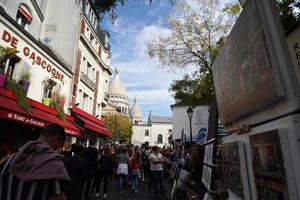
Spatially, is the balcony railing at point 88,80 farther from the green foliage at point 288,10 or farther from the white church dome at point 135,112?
the white church dome at point 135,112

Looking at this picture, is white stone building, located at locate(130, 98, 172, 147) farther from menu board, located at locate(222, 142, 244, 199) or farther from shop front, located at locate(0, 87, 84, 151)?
menu board, located at locate(222, 142, 244, 199)

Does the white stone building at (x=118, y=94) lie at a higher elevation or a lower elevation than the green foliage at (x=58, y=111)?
higher

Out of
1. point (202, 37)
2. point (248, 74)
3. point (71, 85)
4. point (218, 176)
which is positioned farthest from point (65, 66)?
point (248, 74)

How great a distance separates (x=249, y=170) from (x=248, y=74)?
83 cm

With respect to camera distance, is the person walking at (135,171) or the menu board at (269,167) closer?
the menu board at (269,167)

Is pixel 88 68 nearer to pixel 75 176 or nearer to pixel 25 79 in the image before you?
pixel 25 79

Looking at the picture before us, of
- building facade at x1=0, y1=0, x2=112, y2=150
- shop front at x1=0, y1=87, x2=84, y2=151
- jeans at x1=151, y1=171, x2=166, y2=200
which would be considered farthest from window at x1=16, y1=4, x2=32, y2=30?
jeans at x1=151, y1=171, x2=166, y2=200

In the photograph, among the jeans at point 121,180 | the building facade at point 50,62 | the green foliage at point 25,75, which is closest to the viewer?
the building facade at point 50,62

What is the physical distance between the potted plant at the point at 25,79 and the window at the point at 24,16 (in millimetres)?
2637

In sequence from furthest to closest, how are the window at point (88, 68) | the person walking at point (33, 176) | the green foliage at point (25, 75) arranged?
the window at point (88, 68)
the green foliage at point (25, 75)
the person walking at point (33, 176)

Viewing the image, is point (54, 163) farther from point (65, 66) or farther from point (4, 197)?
point (65, 66)

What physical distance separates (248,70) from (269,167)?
86 cm

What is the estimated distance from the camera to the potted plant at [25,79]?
11445mm

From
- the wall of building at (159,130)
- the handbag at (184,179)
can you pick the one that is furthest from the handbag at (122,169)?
the wall of building at (159,130)
